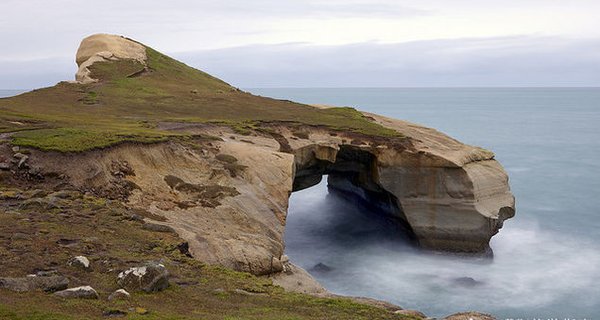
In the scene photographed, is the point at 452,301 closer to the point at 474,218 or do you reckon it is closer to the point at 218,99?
the point at 474,218

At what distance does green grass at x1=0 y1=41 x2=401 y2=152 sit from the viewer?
121 feet

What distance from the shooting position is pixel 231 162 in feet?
125

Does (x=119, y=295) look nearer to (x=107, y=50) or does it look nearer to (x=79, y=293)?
(x=79, y=293)

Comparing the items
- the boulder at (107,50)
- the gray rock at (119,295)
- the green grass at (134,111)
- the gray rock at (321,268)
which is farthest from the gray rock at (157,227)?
the boulder at (107,50)

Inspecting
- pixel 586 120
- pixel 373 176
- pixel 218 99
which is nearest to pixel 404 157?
pixel 373 176

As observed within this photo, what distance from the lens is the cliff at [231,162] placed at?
30828 mm

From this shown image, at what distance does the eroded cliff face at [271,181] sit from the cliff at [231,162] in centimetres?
9

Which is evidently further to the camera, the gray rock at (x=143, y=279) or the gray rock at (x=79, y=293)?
the gray rock at (x=143, y=279)

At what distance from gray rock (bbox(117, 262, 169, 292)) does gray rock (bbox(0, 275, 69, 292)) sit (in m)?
1.78

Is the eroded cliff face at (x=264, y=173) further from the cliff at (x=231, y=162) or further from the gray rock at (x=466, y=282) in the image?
the gray rock at (x=466, y=282)

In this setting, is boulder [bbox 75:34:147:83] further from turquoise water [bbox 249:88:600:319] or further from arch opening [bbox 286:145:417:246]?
arch opening [bbox 286:145:417:246]

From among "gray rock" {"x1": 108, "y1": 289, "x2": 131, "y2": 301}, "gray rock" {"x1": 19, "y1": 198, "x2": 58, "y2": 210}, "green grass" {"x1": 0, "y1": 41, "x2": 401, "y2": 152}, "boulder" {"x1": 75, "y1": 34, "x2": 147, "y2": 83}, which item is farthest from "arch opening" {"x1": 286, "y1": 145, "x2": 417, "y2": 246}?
"boulder" {"x1": 75, "y1": 34, "x2": 147, "y2": 83}

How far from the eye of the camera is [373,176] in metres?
51.4

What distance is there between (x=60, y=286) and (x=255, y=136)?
2961 cm
